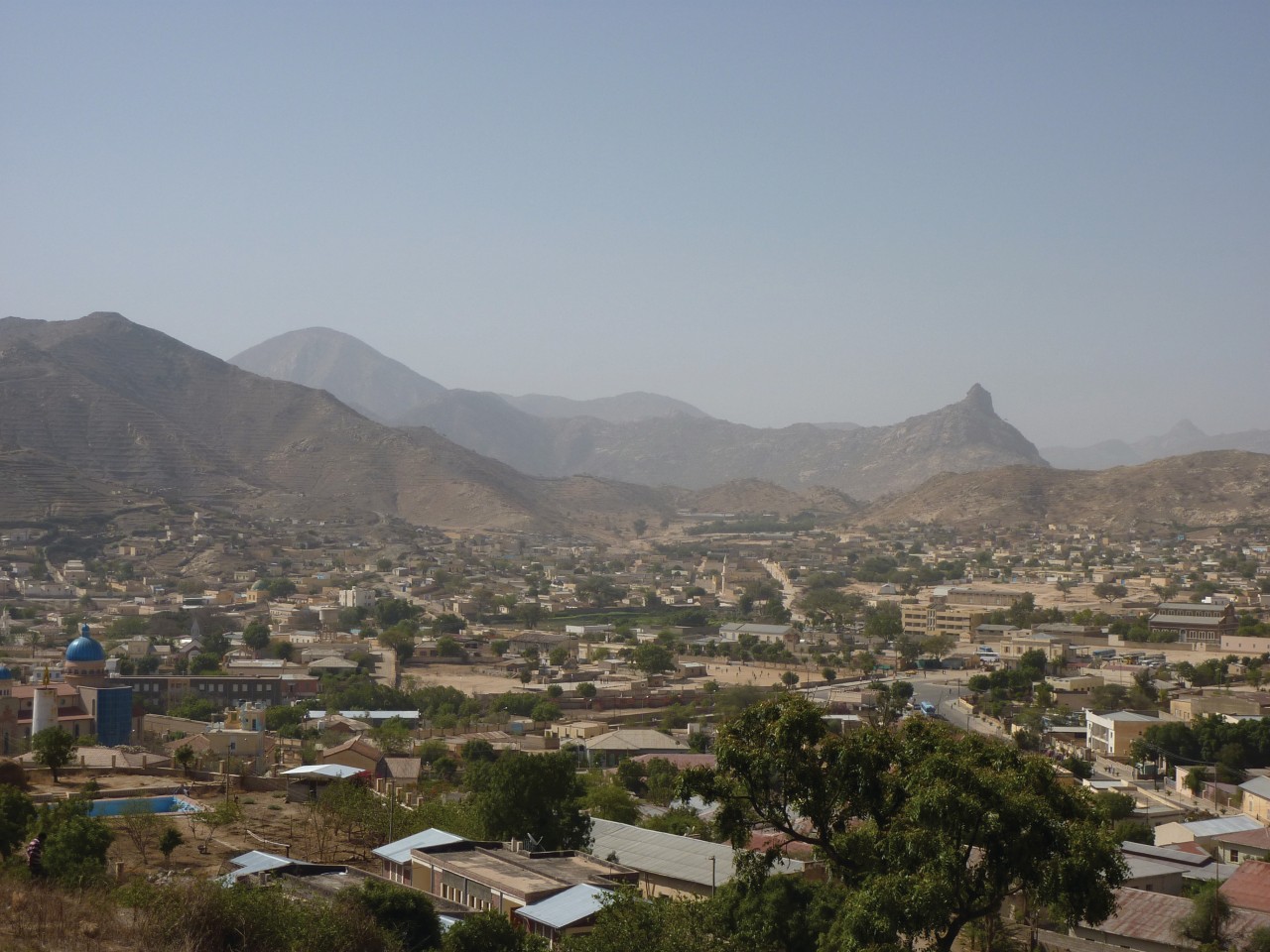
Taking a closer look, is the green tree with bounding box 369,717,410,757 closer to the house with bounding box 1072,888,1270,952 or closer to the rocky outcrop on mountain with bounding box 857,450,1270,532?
the house with bounding box 1072,888,1270,952

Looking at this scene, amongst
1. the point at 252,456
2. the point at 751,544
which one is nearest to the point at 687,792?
the point at 751,544

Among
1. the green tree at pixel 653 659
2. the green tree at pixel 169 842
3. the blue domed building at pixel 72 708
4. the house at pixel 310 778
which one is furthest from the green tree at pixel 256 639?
the green tree at pixel 169 842

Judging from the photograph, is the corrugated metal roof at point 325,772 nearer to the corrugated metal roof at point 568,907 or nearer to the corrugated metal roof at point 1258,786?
the corrugated metal roof at point 568,907

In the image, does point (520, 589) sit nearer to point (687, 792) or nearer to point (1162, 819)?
point (1162, 819)

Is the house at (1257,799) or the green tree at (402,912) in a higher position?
the green tree at (402,912)

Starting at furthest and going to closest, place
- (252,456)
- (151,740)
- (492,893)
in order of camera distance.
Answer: (252,456)
(151,740)
(492,893)

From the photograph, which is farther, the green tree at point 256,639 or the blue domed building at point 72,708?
the green tree at point 256,639
